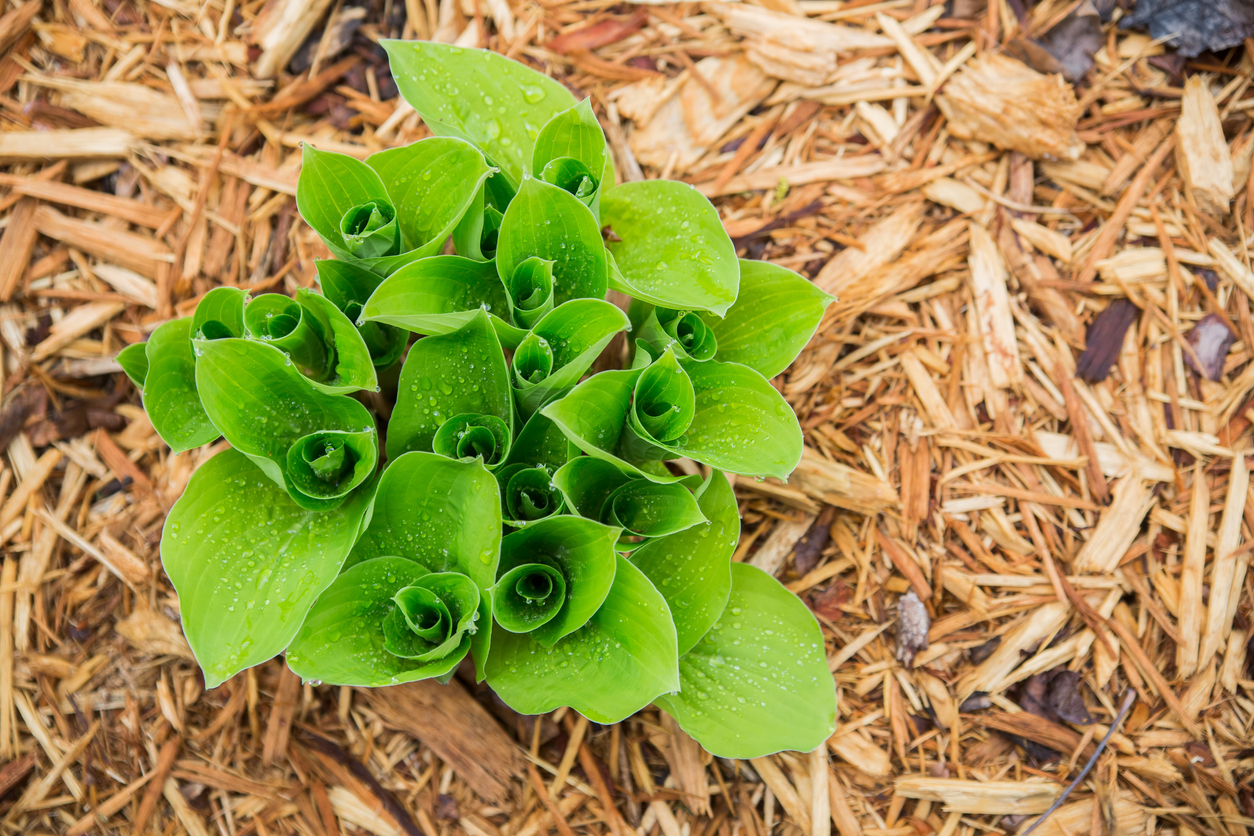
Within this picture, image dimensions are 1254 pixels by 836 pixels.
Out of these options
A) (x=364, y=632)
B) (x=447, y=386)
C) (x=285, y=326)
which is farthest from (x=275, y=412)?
(x=364, y=632)

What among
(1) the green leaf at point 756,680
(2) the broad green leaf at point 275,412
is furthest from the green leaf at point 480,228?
(1) the green leaf at point 756,680

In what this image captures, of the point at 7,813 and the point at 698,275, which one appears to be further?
the point at 7,813

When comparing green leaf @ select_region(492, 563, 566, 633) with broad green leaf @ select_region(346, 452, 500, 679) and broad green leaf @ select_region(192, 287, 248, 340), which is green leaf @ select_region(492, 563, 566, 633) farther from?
broad green leaf @ select_region(192, 287, 248, 340)

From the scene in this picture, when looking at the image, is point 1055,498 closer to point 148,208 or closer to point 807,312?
point 807,312

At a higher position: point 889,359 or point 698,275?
point 698,275

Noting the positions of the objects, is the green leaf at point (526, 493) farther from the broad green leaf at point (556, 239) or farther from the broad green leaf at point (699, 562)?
the broad green leaf at point (556, 239)

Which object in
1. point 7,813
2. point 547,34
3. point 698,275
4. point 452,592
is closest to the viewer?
point 452,592

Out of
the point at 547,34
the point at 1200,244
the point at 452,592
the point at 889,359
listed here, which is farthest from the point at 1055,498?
the point at 547,34
